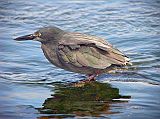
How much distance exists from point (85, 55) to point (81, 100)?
1.01 meters

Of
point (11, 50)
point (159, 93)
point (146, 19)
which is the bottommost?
point (159, 93)

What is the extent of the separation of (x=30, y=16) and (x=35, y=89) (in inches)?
217

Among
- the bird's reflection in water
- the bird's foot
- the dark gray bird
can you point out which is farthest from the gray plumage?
the bird's reflection in water

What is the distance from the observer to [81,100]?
696cm

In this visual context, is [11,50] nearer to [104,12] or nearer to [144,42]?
[144,42]

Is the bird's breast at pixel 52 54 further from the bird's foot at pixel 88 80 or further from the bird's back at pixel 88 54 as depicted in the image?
the bird's foot at pixel 88 80

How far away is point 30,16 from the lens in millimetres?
12688

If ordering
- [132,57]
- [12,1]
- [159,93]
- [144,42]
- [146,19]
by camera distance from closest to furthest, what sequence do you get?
1. [159,93]
2. [132,57]
3. [144,42]
4. [146,19]
5. [12,1]

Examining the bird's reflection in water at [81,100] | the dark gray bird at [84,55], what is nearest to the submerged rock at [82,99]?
the bird's reflection in water at [81,100]

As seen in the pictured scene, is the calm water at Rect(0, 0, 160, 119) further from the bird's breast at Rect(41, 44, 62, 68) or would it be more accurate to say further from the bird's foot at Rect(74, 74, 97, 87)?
the bird's breast at Rect(41, 44, 62, 68)

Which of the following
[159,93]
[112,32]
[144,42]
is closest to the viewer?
[159,93]

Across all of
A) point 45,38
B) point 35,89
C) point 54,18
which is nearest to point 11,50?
point 45,38

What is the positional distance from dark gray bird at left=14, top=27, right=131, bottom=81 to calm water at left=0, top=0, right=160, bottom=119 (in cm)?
34

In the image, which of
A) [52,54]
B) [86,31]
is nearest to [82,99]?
[52,54]
